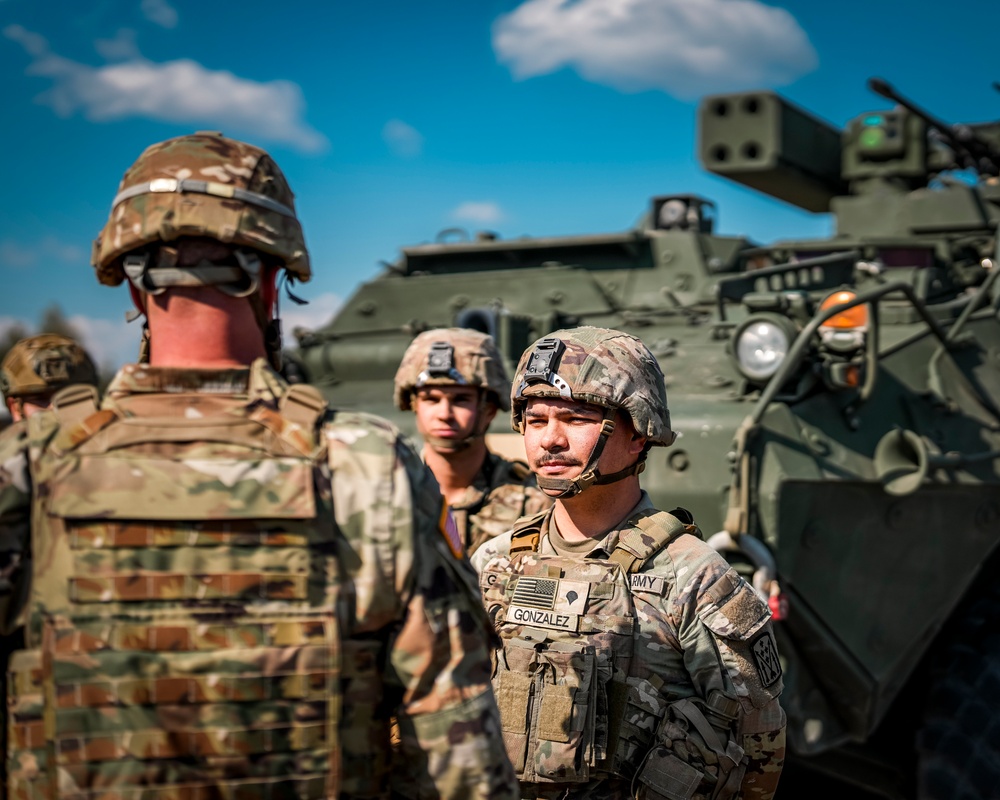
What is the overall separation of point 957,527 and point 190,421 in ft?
15.2

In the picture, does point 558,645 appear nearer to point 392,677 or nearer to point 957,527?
point 392,677

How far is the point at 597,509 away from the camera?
9.95 feet

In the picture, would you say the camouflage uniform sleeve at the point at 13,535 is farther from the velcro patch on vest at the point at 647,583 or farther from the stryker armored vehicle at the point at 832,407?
the stryker armored vehicle at the point at 832,407

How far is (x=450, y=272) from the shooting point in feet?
25.9

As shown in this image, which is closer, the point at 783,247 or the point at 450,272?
the point at 783,247

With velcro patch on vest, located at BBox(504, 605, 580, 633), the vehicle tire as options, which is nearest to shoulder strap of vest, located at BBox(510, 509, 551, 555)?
velcro patch on vest, located at BBox(504, 605, 580, 633)

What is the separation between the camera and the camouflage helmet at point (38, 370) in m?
4.96

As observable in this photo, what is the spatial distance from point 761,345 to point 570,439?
254 cm

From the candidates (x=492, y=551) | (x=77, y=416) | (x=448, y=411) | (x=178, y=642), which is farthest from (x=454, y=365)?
(x=178, y=642)

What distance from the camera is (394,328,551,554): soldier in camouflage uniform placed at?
14.4 ft

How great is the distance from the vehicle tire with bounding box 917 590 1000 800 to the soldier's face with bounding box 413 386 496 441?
8.74 ft

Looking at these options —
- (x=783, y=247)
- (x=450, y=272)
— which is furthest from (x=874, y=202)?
(x=450, y=272)

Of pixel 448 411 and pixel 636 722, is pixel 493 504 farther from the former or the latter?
pixel 636 722

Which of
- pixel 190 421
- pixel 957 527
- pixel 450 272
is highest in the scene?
pixel 450 272
